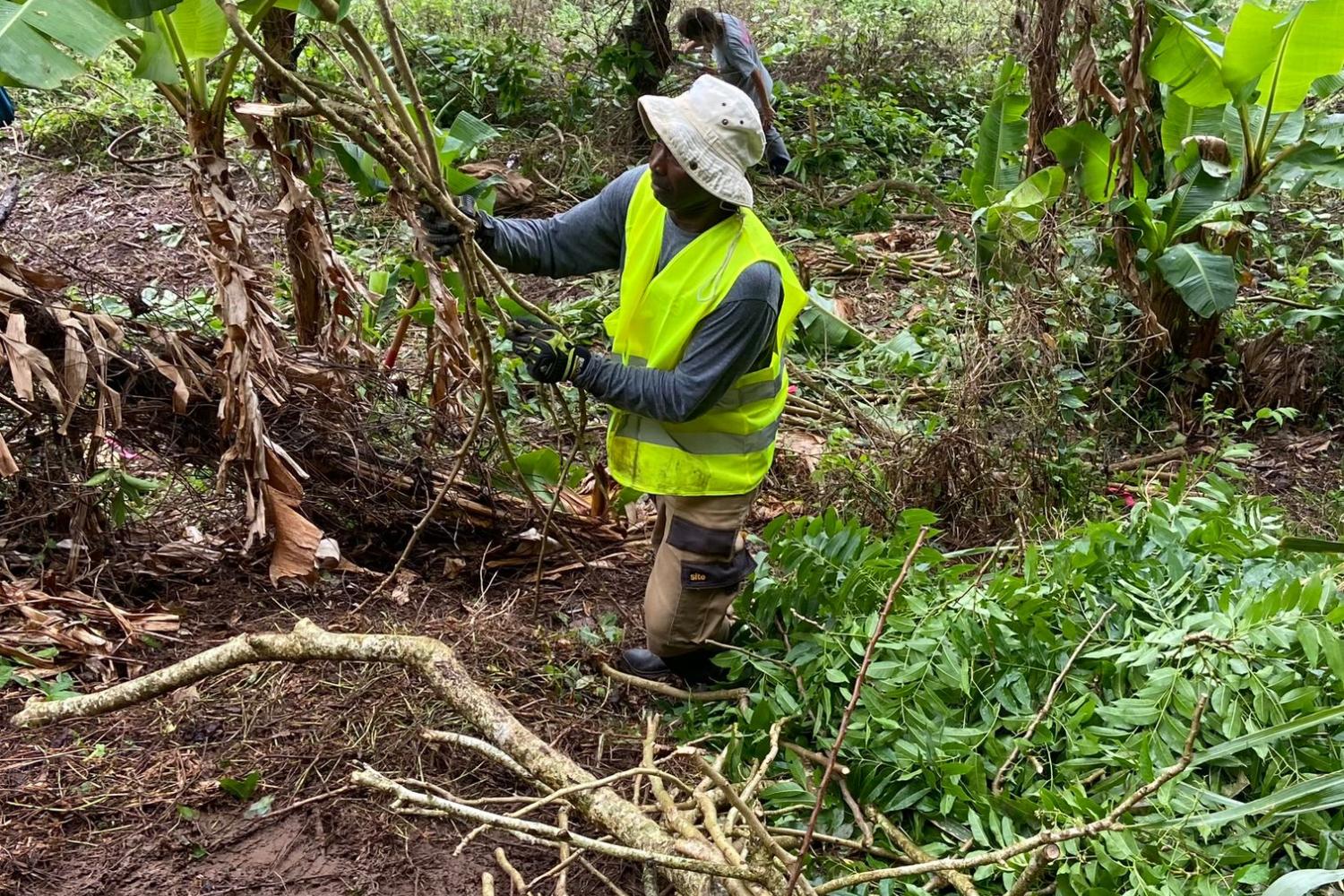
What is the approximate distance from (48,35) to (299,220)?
46.3 inches

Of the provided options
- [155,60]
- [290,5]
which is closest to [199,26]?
[290,5]

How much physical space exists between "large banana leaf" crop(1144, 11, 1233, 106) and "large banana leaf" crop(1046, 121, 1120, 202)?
1.32 feet

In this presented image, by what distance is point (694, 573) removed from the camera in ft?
10.4

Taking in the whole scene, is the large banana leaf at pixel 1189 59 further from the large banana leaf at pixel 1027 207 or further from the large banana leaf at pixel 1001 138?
the large banana leaf at pixel 1001 138

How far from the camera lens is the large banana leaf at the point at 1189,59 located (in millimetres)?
4898

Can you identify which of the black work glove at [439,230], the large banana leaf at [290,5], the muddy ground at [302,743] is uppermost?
the large banana leaf at [290,5]

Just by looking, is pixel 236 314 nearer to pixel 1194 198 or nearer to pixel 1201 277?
pixel 1201 277

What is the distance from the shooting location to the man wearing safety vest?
2.81 metres

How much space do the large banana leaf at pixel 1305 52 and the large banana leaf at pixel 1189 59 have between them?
8.9 inches

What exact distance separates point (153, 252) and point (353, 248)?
1254 millimetres

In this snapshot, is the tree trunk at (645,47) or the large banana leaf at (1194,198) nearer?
the large banana leaf at (1194,198)

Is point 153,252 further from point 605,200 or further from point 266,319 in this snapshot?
point 605,200

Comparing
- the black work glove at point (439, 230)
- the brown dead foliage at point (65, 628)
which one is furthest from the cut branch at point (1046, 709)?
the brown dead foliage at point (65, 628)

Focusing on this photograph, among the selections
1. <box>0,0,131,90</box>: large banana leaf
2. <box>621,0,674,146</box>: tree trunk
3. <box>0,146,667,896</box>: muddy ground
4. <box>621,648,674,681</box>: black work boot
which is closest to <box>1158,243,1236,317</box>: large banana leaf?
<box>0,146,667,896</box>: muddy ground
